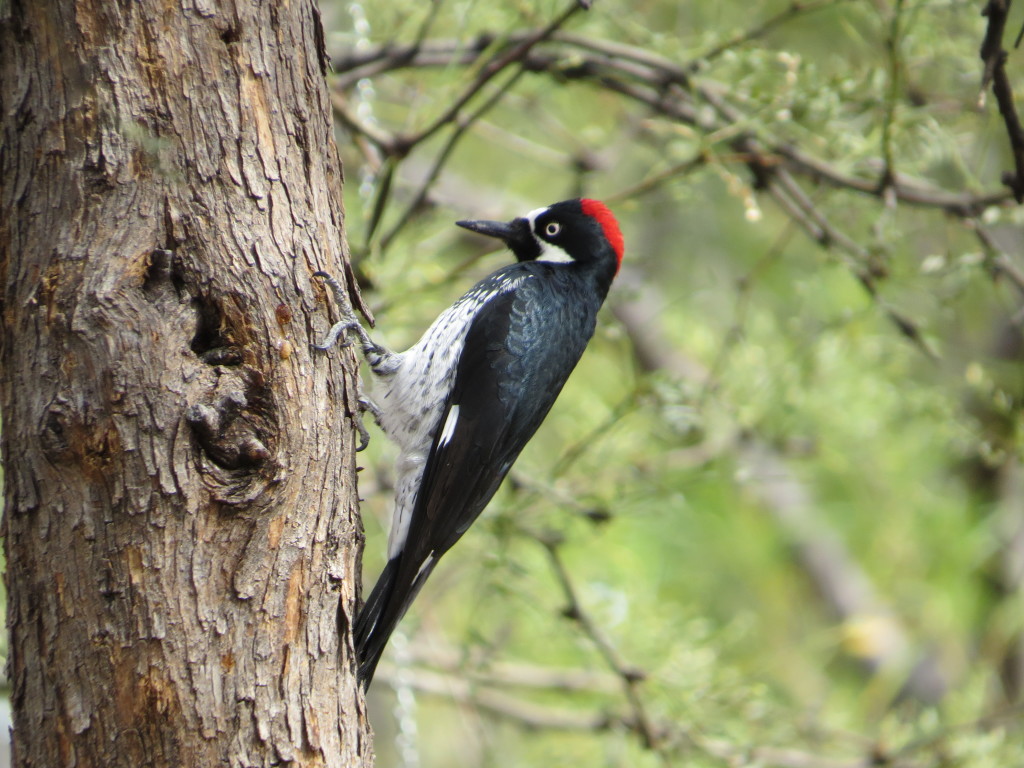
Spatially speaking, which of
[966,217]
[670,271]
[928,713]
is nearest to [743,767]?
[928,713]

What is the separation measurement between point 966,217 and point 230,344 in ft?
8.09

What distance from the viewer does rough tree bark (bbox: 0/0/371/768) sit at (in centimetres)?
172

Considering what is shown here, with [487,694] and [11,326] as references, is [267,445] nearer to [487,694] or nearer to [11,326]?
[11,326]

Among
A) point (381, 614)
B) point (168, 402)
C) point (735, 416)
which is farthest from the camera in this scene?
point (735, 416)

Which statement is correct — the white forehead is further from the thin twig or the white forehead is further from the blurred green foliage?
the thin twig

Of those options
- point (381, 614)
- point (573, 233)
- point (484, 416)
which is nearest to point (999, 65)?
point (573, 233)

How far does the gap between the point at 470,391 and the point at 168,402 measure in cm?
122

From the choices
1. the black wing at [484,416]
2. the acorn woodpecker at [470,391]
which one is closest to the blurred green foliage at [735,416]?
the acorn woodpecker at [470,391]

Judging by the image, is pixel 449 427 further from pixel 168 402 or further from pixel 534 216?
pixel 168 402

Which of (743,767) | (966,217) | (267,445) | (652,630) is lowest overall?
(743,767)

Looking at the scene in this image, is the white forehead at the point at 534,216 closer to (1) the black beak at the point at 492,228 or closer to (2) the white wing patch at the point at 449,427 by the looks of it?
(1) the black beak at the point at 492,228

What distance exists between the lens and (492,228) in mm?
3291

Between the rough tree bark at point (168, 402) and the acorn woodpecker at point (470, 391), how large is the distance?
0.61m

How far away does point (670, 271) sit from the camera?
6.54m
